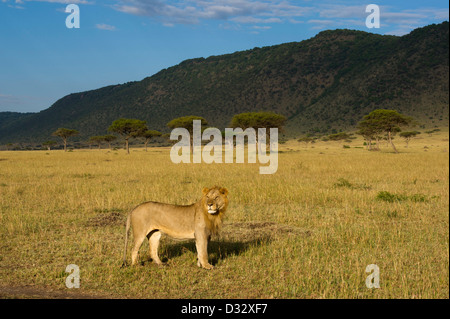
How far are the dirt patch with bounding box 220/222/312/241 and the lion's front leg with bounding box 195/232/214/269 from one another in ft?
6.92

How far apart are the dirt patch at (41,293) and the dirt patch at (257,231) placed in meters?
3.80

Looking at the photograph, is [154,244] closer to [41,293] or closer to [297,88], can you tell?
[41,293]

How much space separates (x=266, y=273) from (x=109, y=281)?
8.68 ft

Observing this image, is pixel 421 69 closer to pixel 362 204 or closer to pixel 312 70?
pixel 312 70

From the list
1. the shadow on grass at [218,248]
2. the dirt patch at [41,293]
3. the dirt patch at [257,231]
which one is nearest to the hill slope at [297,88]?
the dirt patch at [257,231]

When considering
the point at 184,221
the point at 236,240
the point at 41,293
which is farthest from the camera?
the point at 236,240

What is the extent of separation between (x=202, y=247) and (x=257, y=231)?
3.04 metres

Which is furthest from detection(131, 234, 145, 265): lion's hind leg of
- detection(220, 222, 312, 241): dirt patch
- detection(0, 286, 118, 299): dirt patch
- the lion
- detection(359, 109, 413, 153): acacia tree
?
detection(359, 109, 413, 153): acacia tree

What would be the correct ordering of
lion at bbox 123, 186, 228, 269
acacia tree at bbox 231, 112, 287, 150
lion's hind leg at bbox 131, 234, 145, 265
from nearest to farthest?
lion at bbox 123, 186, 228, 269, lion's hind leg at bbox 131, 234, 145, 265, acacia tree at bbox 231, 112, 287, 150

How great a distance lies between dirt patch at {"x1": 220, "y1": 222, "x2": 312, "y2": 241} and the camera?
8.99 m

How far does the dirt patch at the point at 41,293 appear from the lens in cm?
542

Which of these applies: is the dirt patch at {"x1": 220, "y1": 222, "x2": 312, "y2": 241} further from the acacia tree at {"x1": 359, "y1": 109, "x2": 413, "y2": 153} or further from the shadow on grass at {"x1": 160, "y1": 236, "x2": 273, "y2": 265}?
the acacia tree at {"x1": 359, "y1": 109, "x2": 413, "y2": 153}

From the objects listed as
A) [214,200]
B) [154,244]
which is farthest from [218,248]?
[214,200]

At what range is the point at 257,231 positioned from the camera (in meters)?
9.40
